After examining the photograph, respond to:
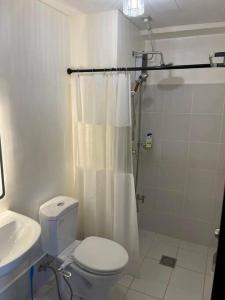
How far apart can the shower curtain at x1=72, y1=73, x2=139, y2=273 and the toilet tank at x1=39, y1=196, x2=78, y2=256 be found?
12.6 inches

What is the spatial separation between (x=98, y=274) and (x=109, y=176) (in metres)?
0.79

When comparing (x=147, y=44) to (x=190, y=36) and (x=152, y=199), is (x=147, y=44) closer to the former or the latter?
(x=190, y=36)

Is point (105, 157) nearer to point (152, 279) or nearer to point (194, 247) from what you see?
point (152, 279)

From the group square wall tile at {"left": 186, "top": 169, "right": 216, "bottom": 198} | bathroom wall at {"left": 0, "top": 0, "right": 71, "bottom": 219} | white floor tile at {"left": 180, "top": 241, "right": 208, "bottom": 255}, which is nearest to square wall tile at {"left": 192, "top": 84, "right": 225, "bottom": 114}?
square wall tile at {"left": 186, "top": 169, "right": 216, "bottom": 198}

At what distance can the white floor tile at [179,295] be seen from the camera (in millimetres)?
1940

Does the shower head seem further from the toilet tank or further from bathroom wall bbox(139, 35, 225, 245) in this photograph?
the toilet tank

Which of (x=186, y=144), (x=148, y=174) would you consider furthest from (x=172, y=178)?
(x=186, y=144)

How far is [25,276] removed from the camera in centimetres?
186

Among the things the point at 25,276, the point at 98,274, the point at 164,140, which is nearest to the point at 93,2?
the point at 164,140

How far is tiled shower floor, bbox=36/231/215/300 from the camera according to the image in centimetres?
196

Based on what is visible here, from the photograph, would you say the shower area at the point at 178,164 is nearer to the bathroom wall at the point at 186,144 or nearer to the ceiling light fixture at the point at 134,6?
the bathroom wall at the point at 186,144

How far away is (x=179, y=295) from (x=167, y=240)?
2.54 feet

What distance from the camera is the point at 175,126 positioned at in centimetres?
254

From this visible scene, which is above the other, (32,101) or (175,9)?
(175,9)
